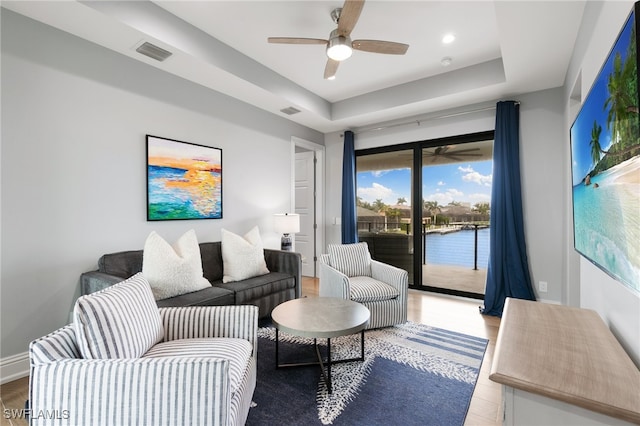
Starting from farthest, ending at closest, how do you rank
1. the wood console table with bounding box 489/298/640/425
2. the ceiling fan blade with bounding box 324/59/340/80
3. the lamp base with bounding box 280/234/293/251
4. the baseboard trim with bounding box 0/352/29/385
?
the lamp base with bounding box 280/234/293/251, the ceiling fan blade with bounding box 324/59/340/80, the baseboard trim with bounding box 0/352/29/385, the wood console table with bounding box 489/298/640/425

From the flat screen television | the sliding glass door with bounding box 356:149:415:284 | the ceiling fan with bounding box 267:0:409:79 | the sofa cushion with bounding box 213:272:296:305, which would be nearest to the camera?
the flat screen television

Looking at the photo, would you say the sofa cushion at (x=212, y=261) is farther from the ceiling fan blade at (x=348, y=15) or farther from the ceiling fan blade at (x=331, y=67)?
the ceiling fan blade at (x=348, y=15)

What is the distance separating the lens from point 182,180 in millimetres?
3145

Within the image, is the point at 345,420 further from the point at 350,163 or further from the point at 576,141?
the point at 350,163

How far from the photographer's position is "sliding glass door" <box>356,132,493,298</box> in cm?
394

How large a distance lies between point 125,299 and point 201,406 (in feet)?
2.14

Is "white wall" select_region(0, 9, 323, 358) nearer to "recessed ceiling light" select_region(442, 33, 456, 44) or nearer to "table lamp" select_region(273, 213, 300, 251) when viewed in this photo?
"table lamp" select_region(273, 213, 300, 251)

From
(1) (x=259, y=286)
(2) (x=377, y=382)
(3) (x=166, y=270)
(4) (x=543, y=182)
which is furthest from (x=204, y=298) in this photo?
(4) (x=543, y=182)

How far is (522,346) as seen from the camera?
46.6 inches

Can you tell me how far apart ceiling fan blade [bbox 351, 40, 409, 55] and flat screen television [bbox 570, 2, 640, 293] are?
1311 mm

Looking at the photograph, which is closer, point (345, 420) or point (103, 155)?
point (345, 420)

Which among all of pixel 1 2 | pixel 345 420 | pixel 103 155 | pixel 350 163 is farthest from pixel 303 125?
pixel 345 420

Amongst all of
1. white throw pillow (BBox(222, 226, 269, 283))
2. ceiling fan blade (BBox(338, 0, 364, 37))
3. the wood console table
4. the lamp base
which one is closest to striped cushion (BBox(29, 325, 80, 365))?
the wood console table

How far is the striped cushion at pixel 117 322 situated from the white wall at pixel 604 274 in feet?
6.44
